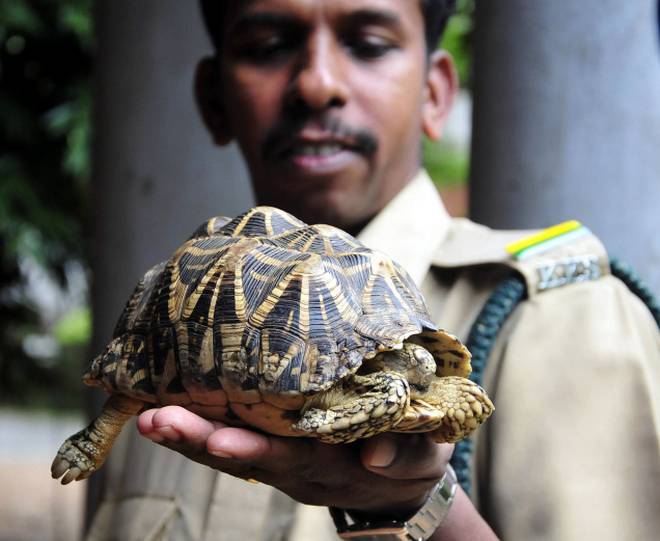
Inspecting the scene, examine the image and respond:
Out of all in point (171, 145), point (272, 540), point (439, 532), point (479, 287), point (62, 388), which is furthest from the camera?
point (62, 388)

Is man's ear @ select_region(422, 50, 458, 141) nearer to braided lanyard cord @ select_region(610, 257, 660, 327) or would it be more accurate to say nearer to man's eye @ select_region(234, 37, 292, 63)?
man's eye @ select_region(234, 37, 292, 63)

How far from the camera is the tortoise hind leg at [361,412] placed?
1.45m

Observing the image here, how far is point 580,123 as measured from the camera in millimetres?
2768

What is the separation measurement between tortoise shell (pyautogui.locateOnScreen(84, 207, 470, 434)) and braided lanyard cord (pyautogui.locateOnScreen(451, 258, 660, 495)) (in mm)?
344

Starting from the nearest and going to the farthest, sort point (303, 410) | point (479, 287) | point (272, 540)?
point (303, 410) < point (272, 540) < point (479, 287)

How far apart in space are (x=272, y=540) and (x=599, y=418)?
75cm

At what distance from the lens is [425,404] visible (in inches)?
60.3

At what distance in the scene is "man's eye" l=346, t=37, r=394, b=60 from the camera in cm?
231

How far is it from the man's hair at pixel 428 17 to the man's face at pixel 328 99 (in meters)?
0.06

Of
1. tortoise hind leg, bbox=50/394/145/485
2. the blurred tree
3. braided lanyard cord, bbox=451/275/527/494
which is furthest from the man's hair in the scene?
the blurred tree

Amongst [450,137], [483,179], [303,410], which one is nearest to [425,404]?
[303,410]

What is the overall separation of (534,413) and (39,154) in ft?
26.4

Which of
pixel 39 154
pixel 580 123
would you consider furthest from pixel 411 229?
pixel 39 154

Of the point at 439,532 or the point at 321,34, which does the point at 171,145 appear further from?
the point at 439,532
